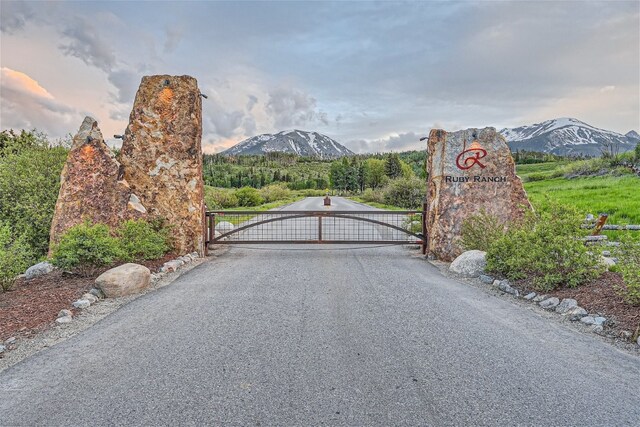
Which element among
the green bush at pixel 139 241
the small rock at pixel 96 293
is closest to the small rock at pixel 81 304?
the small rock at pixel 96 293

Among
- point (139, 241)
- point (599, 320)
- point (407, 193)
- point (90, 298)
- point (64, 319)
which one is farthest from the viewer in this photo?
point (407, 193)

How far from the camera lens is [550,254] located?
21.1 feet

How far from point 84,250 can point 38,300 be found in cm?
123

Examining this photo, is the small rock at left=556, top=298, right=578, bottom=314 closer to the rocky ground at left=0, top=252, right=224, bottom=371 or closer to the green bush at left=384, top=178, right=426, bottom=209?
the rocky ground at left=0, top=252, right=224, bottom=371

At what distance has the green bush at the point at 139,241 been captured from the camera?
8016 mm

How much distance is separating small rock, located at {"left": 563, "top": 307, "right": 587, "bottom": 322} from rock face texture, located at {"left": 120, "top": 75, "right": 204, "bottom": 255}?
314 inches

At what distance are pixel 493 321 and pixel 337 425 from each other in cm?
314

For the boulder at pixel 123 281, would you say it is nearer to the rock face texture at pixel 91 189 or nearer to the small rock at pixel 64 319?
the small rock at pixel 64 319

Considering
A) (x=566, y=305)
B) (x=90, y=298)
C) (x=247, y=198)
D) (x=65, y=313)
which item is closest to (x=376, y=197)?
(x=247, y=198)

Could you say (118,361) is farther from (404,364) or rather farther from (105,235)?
(105,235)

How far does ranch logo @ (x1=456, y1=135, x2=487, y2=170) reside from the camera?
9.91 meters

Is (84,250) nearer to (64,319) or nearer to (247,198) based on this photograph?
(64,319)

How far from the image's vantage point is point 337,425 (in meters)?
2.81

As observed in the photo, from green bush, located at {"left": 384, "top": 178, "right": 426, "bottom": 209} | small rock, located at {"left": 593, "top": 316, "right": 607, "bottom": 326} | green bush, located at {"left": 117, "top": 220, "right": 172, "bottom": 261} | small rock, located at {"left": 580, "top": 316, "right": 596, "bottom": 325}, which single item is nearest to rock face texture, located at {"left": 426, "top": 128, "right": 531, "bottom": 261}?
small rock, located at {"left": 580, "top": 316, "right": 596, "bottom": 325}
